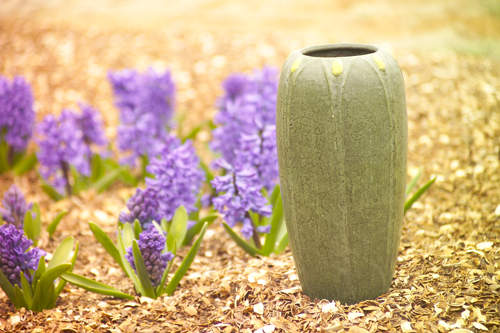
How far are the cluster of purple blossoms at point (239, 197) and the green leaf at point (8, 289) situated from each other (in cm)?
116

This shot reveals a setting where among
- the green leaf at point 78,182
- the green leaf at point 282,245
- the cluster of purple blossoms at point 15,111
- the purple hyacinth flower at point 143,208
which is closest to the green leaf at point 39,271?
the purple hyacinth flower at point 143,208

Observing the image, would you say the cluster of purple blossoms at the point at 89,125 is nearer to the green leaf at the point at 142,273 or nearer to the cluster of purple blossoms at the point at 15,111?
the cluster of purple blossoms at the point at 15,111

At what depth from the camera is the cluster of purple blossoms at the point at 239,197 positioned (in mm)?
2627

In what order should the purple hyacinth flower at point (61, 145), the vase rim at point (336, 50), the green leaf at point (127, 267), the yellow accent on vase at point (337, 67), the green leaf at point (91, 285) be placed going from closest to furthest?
1. the yellow accent on vase at point (337, 67)
2. the vase rim at point (336, 50)
3. the green leaf at point (91, 285)
4. the green leaf at point (127, 267)
5. the purple hyacinth flower at point (61, 145)

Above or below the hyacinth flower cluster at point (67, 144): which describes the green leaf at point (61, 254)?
below

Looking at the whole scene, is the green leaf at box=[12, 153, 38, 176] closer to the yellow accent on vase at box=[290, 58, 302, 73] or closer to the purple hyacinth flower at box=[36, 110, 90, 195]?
the purple hyacinth flower at box=[36, 110, 90, 195]

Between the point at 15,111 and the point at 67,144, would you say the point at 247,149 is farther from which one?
the point at 15,111

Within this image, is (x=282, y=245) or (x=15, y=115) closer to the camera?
(x=282, y=245)

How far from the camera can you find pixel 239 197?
104 inches

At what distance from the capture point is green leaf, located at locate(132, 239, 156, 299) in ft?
7.61

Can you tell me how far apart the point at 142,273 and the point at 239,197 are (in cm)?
68

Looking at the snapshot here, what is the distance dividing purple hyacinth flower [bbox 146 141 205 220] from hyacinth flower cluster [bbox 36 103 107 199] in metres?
1.21

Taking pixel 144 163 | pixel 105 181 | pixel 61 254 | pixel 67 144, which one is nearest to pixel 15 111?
pixel 67 144

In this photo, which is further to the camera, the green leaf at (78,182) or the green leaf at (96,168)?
the green leaf at (96,168)
